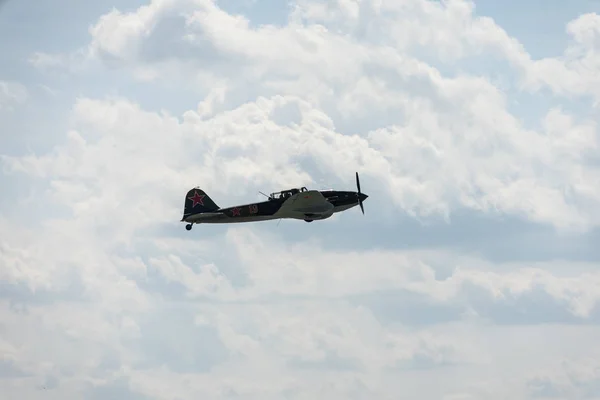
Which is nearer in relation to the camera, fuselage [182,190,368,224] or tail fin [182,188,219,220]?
fuselage [182,190,368,224]

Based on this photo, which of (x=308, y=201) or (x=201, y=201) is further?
(x=201, y=201)

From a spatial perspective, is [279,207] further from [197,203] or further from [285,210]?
[197,203]

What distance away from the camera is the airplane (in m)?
116

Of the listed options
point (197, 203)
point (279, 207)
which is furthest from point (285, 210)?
point (197, 203)

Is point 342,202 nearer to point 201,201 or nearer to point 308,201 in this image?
point 308,201

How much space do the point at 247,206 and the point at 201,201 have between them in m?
6.84

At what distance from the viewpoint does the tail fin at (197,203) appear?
123 metres

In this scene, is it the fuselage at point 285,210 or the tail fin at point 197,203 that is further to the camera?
the tail fin at point 197,203

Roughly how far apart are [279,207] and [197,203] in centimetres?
1185

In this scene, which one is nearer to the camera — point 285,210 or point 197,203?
point 285,210

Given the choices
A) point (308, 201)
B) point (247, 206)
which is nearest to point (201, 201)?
point (247, 206)

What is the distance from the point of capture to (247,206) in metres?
121

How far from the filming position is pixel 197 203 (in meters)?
123

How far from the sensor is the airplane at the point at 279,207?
116194mm
